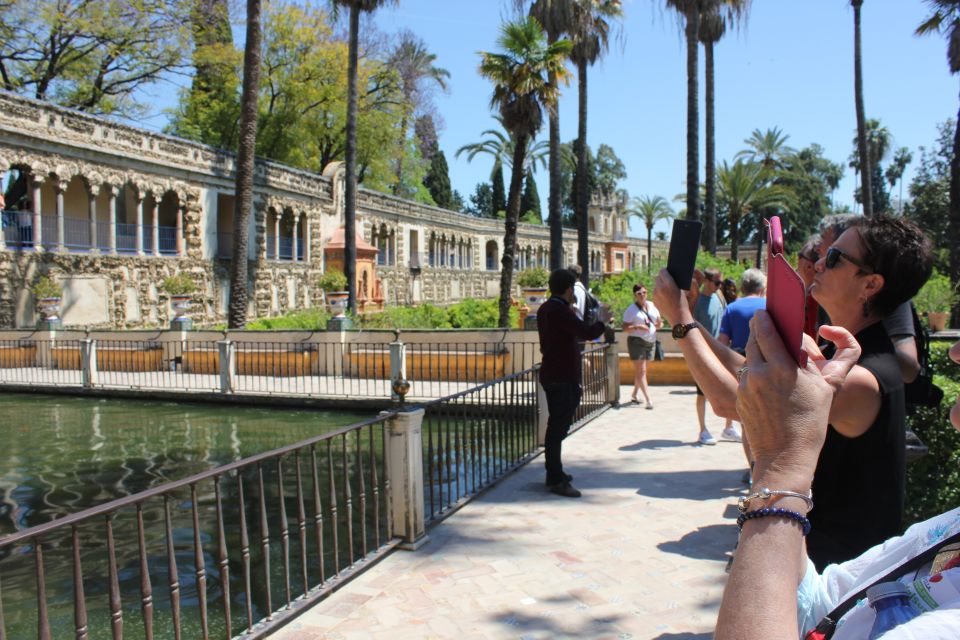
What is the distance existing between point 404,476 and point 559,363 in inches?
74.5

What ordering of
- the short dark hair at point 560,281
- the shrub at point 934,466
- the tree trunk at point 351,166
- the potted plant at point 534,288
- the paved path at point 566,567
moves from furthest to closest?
the tree trunk at point 351,166, the potted plant at point 534,288, the short dark hair at point 560,281, the shrub at point 934,466, the paved path at point 566,567

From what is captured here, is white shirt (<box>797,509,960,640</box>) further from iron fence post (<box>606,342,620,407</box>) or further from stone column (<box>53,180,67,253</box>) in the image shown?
stone column (<box>53,180,67,253</box>)

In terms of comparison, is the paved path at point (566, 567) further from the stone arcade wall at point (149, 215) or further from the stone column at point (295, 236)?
the stone column at point (295, 236)

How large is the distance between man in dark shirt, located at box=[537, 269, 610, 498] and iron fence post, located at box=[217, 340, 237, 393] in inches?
379

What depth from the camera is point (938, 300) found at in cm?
2100

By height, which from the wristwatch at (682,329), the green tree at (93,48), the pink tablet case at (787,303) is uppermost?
the green tree at (93,48)

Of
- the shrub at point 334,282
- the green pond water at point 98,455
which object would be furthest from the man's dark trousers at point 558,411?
the shrub at point 334,282

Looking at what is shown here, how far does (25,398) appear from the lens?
15.6 meters

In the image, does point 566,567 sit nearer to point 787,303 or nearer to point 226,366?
point 787,303

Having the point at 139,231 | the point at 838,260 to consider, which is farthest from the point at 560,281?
the point at 139,231

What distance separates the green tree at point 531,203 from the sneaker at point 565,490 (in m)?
63.4

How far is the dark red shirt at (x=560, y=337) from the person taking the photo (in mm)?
6176

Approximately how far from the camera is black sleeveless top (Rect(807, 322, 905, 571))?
2.20m

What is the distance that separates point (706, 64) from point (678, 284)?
28.6 meters
